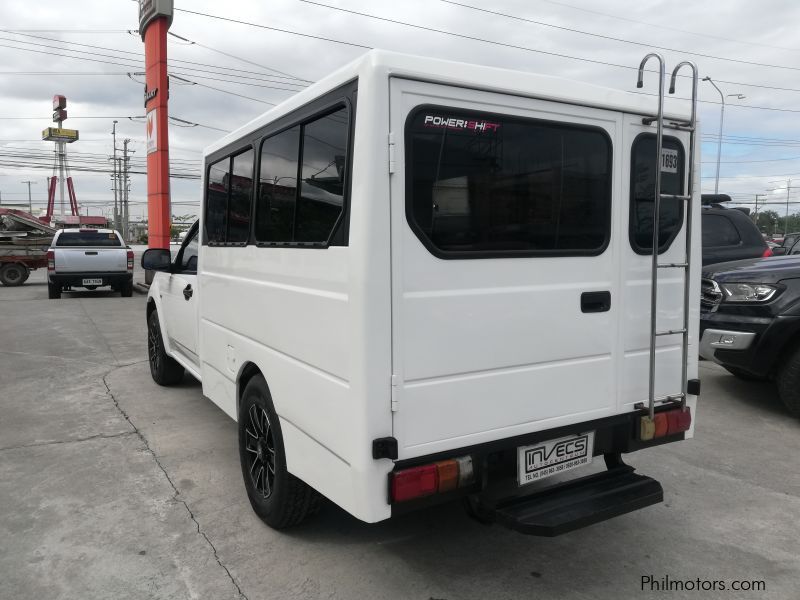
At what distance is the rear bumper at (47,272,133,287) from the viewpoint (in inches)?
605

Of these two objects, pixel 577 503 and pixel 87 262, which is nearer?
pixel 577 503

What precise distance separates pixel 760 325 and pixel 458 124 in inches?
156

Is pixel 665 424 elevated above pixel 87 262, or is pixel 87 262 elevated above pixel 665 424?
pixel 87 262

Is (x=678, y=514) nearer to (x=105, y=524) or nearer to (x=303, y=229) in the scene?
(x=303, y=229)

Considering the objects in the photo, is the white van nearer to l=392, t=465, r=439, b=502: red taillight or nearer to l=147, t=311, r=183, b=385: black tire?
l=392, t=465, r=439, b=502: red taillight

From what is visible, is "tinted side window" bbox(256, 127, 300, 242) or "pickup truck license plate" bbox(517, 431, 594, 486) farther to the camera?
"tinted side window" bbox(256, 127, 300, 242)

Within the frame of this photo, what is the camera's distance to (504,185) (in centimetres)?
272

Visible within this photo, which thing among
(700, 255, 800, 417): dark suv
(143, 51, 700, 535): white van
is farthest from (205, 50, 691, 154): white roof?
(700, 255, 800, 417): dark suv

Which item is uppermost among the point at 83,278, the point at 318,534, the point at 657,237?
the point at 657,237

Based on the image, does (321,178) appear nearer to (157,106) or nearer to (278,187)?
(278,187)

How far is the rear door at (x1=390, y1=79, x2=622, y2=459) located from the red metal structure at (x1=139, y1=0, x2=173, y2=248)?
15.4 m

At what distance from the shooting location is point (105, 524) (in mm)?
3496

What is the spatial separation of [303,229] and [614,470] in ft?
6.56

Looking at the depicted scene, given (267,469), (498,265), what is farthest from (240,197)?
(498,265)
